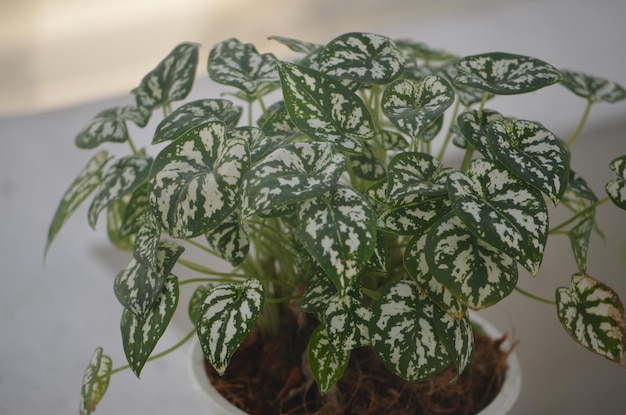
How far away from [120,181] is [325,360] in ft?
1.10

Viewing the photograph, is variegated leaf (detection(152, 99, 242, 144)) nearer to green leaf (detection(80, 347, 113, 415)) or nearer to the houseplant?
the houseplant

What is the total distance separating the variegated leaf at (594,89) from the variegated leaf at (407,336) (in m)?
0.43

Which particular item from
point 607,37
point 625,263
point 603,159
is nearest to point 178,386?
point 625,263

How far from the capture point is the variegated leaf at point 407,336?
0.75m

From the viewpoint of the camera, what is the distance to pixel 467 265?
27.9 inches

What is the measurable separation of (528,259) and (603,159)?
131cm

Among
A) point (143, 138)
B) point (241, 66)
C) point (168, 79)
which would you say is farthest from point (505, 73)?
point (143, 138)

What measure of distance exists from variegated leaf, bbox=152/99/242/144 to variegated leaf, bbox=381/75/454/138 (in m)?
0.19

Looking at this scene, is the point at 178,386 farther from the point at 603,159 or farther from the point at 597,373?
the point at 603,159

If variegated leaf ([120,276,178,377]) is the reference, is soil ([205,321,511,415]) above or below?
below

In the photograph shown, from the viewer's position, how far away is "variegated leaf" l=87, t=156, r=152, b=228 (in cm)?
86

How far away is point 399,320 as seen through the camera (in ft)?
2.51

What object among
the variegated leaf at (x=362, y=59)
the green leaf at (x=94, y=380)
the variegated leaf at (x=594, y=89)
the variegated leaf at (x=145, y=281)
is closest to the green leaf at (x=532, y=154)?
the variegated leaf at (x=362, y=59)

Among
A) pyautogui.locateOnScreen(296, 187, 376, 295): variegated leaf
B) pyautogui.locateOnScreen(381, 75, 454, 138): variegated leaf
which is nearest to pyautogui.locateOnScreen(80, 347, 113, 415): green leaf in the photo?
pyautogui.locateOnScreen(296, 187, 376, 295): variegated leaf
